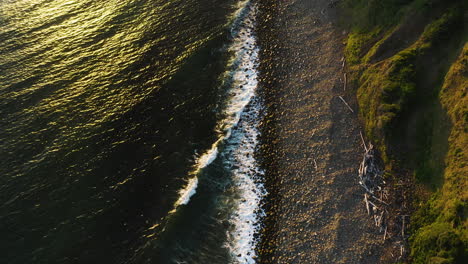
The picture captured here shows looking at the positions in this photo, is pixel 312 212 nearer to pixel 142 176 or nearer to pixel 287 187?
pixel 287 187

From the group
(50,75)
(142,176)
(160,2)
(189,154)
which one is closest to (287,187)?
(189,154)

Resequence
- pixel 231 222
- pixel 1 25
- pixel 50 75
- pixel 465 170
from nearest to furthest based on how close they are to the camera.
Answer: pixel 465 170
pixel 231 222
pixel 50 75
pixel 1 25

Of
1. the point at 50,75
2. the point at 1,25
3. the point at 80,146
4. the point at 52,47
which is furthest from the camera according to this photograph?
the point at 1,25

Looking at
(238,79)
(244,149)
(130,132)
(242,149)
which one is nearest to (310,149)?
(244,149)

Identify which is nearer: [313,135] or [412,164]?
[412,164]

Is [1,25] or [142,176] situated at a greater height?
[1,25]

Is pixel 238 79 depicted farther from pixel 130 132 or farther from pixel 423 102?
pixel 423 102
